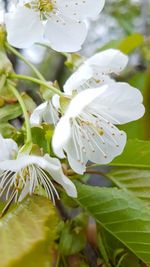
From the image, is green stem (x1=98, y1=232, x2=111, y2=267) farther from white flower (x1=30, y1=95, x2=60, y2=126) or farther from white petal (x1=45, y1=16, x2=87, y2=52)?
white petal (x1=45, y1=16, x2=87, y2=52)

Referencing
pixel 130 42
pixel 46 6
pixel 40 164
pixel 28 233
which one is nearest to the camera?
pixel 28 233

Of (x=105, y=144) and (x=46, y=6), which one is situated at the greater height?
(x=46, y=6)

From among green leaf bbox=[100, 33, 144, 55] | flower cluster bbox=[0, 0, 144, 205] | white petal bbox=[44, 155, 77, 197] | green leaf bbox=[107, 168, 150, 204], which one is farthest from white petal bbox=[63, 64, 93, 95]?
green leaf bbox=[100, 33, 144, 55]

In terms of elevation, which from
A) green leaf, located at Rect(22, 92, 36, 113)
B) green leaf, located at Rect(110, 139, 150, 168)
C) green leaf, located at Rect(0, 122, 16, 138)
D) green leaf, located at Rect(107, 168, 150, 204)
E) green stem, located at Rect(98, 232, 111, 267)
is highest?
green leaf, located at Rect(22, 92, 36, 113)

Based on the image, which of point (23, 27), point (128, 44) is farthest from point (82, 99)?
point (128, 44)

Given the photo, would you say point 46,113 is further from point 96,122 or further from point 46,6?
point 46,6

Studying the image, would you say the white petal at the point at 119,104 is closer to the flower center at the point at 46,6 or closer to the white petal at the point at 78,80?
the white petal at the point at 78,80
